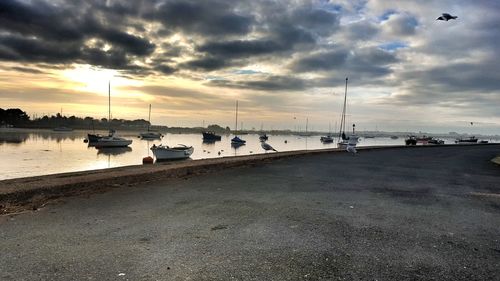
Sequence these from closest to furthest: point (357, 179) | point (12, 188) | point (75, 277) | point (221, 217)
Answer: point (75, 277)
point (221, 217)
point (12, 188)
point (357, 179)

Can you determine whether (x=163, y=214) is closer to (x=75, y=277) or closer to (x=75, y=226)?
(x=75, y=226)

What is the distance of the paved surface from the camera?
4.61m

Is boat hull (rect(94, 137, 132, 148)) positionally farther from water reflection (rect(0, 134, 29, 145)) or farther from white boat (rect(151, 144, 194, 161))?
white boat (rect(151, 144, 194, 161))

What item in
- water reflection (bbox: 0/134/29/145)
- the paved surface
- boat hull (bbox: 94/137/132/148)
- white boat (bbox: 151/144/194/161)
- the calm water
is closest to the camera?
the paved surface

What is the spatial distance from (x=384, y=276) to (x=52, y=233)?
5286mm

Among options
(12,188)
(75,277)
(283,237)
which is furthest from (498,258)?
(12,188)

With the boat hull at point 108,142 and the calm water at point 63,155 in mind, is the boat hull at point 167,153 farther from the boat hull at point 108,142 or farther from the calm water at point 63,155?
the boat hull at point 108,142

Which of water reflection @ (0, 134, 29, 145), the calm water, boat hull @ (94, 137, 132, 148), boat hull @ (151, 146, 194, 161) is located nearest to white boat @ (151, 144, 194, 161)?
boat hull @ (151, 146, 194, 161)

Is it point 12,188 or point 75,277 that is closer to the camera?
point 75,277

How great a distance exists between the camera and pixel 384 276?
452 centimetres

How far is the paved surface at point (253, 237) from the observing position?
461cm

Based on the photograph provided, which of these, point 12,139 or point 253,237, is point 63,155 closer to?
point 253,237

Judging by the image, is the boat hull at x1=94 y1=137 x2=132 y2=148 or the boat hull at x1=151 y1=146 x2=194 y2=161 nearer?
the boat hull at x1=151 y1=146 x2=194 y2=161

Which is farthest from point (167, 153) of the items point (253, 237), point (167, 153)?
point (253, 237)
